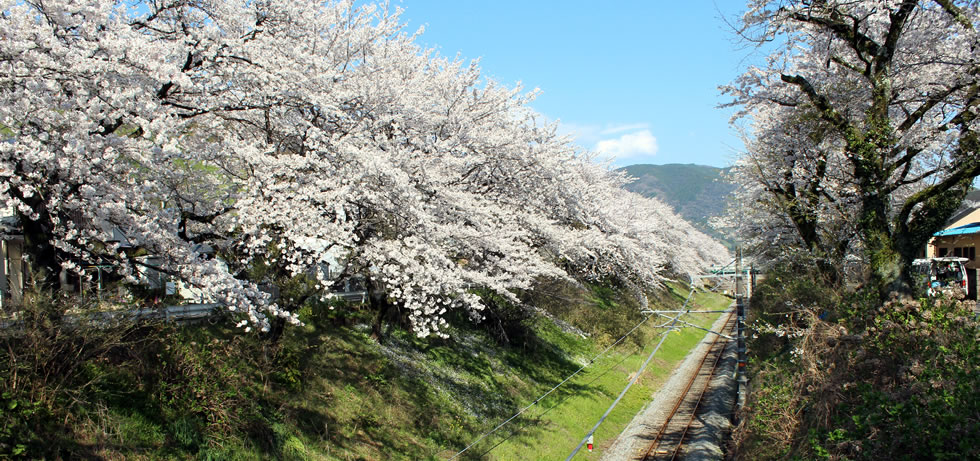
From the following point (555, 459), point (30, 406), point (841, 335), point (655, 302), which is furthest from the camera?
point (655, 302)

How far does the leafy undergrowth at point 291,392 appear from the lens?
336 inches

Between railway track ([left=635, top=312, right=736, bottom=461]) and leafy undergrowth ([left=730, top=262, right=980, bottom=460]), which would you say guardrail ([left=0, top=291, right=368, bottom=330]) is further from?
railway track ([left=635, top=312, right=736, bottom=461])

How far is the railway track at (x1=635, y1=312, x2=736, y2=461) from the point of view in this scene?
18.3 metres

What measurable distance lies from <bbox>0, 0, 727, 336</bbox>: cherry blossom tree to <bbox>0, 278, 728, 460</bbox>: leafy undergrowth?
1.18 m

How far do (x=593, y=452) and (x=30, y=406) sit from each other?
14257mm

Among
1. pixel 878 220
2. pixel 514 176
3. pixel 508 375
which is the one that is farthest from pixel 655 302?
pixel 878 220

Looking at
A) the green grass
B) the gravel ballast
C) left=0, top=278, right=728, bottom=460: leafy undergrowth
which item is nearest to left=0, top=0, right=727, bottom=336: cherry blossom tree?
left=0, top=278, right=728, bottom=460: leafy undergrowth

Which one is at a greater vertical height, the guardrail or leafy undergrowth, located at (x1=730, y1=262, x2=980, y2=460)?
the guardrail

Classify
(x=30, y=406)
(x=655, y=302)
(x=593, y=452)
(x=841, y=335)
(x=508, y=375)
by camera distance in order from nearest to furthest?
(x=30, y=406)
(x=841, y=335)
(x=593, y=452)
(x=508, y=375)
(x=655, y=302)

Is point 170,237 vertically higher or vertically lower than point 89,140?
lower

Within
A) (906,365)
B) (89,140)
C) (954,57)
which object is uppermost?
(954,57)

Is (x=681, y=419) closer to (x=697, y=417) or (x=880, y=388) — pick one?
(x=697, y=417)

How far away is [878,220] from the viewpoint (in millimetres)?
11852

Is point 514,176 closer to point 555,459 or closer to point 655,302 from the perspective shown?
point 555,459
